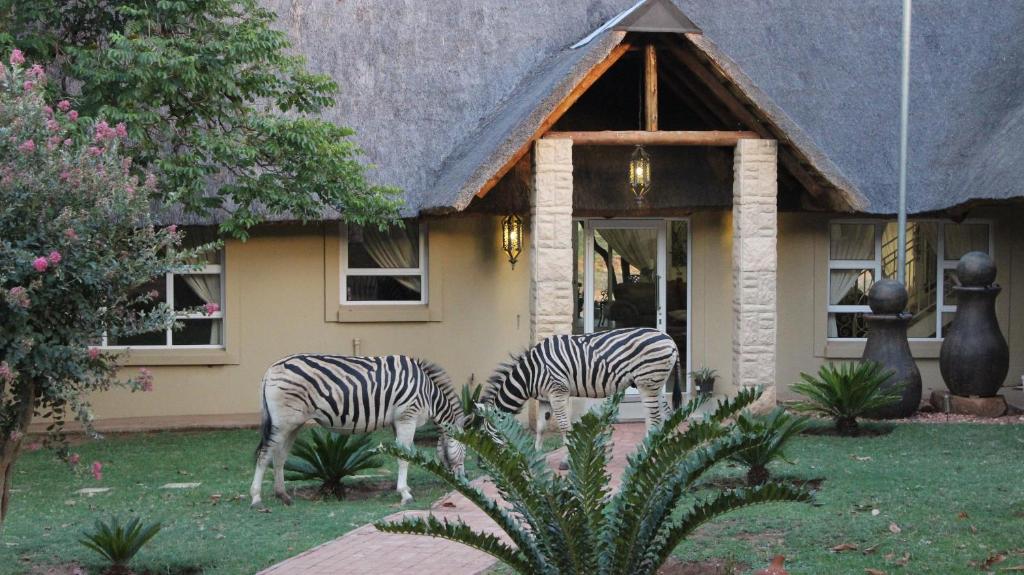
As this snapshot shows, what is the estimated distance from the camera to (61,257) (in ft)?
21.7

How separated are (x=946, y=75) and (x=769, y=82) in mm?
2547

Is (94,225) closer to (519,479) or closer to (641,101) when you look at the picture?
(519,479)

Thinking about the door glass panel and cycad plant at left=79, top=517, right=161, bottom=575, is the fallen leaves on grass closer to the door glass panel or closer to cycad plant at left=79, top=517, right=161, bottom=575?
cycad plant at left=79, top=517, right=161, bottom=575

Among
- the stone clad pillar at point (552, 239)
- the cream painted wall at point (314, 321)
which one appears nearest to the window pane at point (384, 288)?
the cream painted wall at point (314, 321)

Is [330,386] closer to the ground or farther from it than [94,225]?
closer to the ground

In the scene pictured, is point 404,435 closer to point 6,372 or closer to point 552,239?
point 552,239

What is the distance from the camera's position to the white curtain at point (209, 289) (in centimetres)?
1534

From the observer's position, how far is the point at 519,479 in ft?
21.4

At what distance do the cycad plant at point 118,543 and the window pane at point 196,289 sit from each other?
7623 millimetres

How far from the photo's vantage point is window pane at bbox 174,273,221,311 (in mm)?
15352

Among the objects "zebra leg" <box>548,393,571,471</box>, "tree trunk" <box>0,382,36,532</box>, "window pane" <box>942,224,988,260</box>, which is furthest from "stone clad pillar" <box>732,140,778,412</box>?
"tree trunk" <box>0,382,36,532</box>

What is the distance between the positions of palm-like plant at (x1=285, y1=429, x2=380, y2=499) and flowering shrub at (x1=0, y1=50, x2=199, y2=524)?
3375 millimetres

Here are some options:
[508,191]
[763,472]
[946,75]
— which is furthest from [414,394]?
[946,75]

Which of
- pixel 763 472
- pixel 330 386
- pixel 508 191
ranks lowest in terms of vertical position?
pixel 763 472
